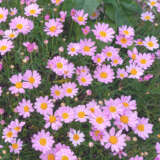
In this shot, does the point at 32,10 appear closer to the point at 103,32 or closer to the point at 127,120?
the point at 103,32

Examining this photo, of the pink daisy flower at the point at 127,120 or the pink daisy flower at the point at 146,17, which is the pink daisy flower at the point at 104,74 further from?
the pink daisy flower at the point at 146,17

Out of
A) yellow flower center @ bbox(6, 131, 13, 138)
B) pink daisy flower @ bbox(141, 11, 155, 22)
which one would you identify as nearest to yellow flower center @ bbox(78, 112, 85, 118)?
yellow flower center @ bbox(6, 131, 13, 138)

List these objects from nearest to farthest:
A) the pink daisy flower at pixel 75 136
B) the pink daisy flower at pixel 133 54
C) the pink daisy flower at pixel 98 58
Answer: the pink daisy flower at pixel 75 136 → the pink daisy flower at pixel 98 58 → the pink daisy flower at pixel 133 54

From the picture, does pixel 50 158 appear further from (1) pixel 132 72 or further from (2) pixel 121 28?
(2) pixel 121 28

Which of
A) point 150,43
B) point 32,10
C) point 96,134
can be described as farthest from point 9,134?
point 150,43

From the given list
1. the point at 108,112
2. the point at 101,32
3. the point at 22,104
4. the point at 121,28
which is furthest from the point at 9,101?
the point at 121,28

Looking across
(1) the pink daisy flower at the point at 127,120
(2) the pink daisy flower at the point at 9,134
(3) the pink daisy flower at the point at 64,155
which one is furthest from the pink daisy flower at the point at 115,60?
(2) the pink daisy flower at the point at 9,134

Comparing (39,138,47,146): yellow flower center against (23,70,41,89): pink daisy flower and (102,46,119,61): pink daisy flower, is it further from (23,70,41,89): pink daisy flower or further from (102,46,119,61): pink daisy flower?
(102,46,119,61): pink daisy flower
